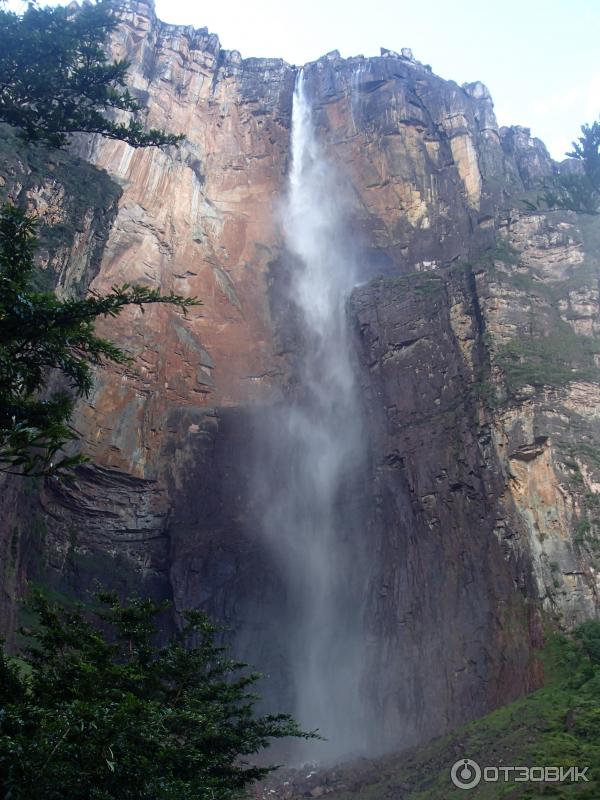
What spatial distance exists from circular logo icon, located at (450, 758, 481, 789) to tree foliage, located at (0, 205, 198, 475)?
13.8 meters

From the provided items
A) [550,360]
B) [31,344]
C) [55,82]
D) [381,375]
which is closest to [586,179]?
[550,360]

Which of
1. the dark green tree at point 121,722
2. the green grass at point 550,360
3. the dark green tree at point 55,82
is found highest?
the green grass at point 550,360

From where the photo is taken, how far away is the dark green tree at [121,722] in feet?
22.3

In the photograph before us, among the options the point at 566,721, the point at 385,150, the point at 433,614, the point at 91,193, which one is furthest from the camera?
the point at 385,150

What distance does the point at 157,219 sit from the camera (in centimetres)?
3659

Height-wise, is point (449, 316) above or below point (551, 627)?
above

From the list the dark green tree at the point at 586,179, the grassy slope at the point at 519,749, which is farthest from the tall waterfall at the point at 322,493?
the dark green tree at the point at 586,179

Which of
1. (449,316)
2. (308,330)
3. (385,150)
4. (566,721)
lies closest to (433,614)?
(566,721)

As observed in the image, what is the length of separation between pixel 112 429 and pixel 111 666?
69.0ft

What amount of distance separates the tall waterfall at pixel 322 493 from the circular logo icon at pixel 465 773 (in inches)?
285

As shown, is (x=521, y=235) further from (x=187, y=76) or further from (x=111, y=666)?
(x=111, y=666)

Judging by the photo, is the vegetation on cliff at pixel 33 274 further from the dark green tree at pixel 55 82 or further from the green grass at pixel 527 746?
the green grass at pixel 527 746

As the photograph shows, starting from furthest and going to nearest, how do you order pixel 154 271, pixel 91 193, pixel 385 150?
pixel 385 150 < pixel 154 271 < pixel 91 193

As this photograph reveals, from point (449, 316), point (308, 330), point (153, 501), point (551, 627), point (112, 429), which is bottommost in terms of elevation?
point (551, 627)
